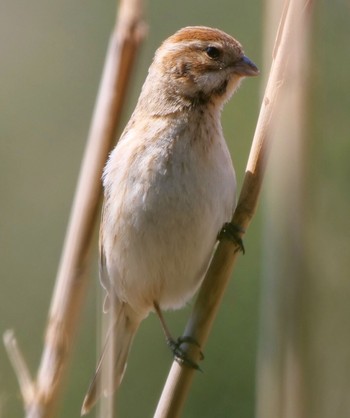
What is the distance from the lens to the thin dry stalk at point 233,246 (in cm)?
188

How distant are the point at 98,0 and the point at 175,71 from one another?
2.30 meters

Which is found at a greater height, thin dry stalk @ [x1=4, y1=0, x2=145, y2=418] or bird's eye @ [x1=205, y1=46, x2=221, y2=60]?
bird's eye @ [x1=205, y1=46, x2=221, y2=60]

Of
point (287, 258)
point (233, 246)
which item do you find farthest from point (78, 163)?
point (287, 258)

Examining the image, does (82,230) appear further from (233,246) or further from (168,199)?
(168,199)

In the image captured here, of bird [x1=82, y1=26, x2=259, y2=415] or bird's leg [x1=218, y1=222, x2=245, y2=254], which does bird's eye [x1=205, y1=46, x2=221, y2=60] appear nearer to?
bird [x1=82, y1=26, x2=259, y2=415]

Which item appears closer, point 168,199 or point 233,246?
point 233,246

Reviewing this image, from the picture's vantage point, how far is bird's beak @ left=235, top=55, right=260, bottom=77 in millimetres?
2719

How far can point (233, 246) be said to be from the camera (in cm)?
217

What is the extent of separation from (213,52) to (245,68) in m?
0.12

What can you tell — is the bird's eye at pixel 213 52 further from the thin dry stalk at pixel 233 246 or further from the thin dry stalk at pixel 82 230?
the thin dry stalk at pixel 82 230

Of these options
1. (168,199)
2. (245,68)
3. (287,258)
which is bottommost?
(168,199)

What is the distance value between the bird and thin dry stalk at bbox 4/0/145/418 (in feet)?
2.06

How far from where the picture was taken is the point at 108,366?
197 centimetres

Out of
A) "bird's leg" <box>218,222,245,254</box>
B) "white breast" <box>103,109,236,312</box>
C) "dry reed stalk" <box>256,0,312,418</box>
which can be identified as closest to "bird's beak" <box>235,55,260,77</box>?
"white breast" <box>103,109,236,312</box>
